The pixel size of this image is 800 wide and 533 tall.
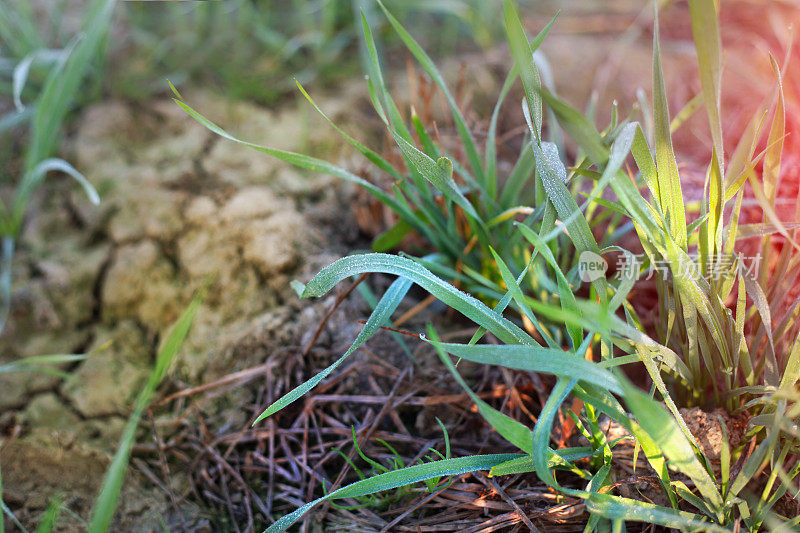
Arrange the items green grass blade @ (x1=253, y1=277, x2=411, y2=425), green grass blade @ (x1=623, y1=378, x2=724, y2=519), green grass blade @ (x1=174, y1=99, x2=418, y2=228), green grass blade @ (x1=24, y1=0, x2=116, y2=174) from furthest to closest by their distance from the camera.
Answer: green grass blade @ (x1=24, y1=0, x2=116, y2=174)
green grass blade @ (x1=174, y1=99, x2=418, y2=228)
green grass blade @ (x1=253, y1=277, x2=411, y2=425)
green grass blade @ (x1=623, y1=378, x2=724, y2=519)

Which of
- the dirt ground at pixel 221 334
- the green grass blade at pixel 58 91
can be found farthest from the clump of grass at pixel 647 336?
the green grass blade at pixel 58 91

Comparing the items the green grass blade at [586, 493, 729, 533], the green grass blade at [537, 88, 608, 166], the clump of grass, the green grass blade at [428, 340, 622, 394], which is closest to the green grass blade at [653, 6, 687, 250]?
the clump of grass

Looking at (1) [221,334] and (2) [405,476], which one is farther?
(1) [221,334]

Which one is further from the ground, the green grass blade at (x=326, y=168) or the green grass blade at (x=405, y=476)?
the green grass blade at (x=326, y=168)

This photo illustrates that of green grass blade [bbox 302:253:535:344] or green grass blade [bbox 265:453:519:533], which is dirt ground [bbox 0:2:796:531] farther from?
green grass blade [bbox 302:253:535:344]

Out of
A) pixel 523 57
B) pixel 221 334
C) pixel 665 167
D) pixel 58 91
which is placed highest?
pixel 523 57

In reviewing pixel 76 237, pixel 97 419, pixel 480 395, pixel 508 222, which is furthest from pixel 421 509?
pixel 76 237

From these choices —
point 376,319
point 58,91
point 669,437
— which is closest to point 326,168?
point 376,319

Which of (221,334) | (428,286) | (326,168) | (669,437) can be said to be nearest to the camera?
(669,437)

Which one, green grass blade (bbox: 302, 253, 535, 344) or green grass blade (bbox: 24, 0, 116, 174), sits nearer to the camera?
green grass blade (bbox: 302, 253, 535, 344)

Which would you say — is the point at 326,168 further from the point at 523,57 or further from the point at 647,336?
the point at 647,336

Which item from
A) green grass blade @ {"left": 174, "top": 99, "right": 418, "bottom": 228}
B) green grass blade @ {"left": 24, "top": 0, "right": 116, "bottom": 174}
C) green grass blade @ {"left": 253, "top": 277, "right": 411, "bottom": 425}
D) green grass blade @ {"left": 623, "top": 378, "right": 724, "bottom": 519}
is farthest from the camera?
green grass blade @ {"left": 24, "top": 0, "right": 116, "bottom": 174}

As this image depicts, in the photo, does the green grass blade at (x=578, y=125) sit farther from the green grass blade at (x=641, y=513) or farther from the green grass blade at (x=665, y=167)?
the green grass blade at (x=641, y=513)

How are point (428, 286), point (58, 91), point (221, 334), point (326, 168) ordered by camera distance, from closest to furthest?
1. point (428, 286)
2. point (326, 168)
3. point (221, 334)
4. point (58, 91)
